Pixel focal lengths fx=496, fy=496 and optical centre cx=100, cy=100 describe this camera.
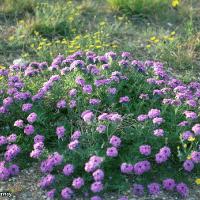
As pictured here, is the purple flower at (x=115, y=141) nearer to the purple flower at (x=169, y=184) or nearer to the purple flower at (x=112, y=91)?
the purple flower at (x=169, y=184)

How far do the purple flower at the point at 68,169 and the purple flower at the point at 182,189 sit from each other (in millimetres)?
929

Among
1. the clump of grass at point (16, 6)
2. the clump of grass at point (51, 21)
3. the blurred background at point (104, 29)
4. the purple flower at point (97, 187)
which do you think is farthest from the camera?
the clump of grass at point (16, 6)

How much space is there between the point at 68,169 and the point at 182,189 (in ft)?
3.28

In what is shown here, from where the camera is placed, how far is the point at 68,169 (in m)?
4.27

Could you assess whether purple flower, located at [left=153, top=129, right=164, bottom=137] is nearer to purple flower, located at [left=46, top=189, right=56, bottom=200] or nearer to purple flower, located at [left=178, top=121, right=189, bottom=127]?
purple flower, located at [left=178, top=121, right=189, bottom=127]

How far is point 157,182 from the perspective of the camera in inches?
175

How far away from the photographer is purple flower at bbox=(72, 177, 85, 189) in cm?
418

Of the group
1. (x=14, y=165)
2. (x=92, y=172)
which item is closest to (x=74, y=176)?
(x=92, y=172)

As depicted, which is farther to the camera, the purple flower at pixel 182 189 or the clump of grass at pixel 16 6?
the clump of grass at pixel 16 6

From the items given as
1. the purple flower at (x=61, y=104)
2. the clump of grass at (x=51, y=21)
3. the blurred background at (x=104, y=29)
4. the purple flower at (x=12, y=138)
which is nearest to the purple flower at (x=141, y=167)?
the purple flower at (x=61, y=104)

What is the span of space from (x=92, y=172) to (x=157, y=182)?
592mm


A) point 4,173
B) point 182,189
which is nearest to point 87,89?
point 4,173

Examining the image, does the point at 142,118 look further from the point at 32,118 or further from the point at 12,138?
the point at 12,138

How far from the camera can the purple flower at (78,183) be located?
4.18m
